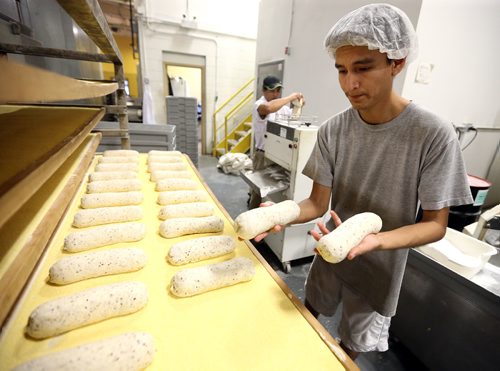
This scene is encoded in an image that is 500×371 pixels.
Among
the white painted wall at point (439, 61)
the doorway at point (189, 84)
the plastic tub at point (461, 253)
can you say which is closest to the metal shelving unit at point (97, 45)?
the plastic tub at point (461, 253)

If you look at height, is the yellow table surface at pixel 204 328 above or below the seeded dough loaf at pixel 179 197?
below

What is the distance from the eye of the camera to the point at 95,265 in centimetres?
95

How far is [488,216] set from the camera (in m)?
1.56

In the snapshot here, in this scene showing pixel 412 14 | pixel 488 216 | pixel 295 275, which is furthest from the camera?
pixel 295 275

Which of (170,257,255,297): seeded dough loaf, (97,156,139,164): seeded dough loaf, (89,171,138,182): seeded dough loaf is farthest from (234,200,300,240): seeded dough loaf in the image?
(97,156,139,164): seeded dough loaf

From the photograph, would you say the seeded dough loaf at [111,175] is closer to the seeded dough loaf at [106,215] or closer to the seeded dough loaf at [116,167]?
the seeded dough loaf at [116,167]

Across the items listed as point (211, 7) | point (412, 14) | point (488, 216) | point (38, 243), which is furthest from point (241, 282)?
point (211, 7)

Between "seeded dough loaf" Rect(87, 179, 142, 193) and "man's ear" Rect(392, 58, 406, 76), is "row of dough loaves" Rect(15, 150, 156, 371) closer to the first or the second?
"seeded dough loaf" Rect(87, 179, 142, 193)

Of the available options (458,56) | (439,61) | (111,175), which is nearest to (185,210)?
(111,175)

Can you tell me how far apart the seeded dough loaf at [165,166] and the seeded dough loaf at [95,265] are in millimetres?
1076

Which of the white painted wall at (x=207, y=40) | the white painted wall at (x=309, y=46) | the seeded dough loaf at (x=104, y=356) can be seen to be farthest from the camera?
the white painted wall at (x=207, y=40)

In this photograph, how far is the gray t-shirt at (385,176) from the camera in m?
0.87

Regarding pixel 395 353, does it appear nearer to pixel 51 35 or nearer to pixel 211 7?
pixel 51 35

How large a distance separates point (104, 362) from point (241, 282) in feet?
1.61
